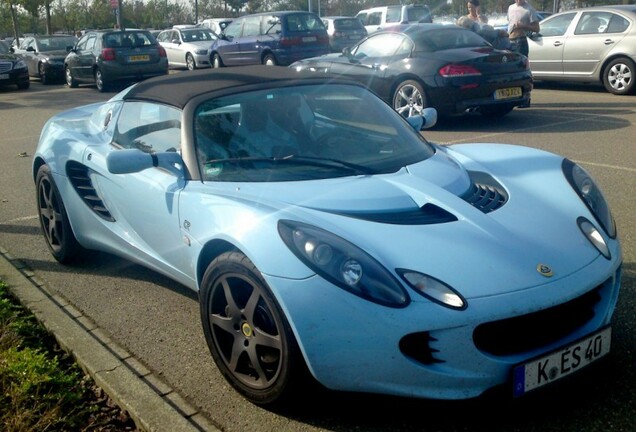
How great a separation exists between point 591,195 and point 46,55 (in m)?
22.7

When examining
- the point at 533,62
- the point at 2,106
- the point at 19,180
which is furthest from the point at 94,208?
the point at 2,106

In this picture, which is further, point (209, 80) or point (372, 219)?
point (209, 80)

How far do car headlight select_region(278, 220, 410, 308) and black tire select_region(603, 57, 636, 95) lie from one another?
37.5 feet

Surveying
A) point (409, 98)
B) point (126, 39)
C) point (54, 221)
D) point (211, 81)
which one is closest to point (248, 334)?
point (211, 81)

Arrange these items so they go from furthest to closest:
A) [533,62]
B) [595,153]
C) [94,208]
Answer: [533,62] < [595,153] < [94,208]

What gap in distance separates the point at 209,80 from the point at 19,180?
510cm

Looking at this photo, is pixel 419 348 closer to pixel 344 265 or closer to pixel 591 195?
pixel 344 265

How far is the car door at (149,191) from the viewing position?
4.00 metres

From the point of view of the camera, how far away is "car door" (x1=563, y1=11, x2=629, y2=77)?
1333 centimetres

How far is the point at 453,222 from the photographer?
332 centimetres

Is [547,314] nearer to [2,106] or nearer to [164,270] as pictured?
[164,270]

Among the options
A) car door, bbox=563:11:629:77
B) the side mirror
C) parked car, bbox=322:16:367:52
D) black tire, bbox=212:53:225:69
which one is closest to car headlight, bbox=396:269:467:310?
the side mirror

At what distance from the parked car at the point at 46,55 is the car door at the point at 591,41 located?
14943 mm

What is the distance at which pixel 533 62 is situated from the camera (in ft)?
48.8
